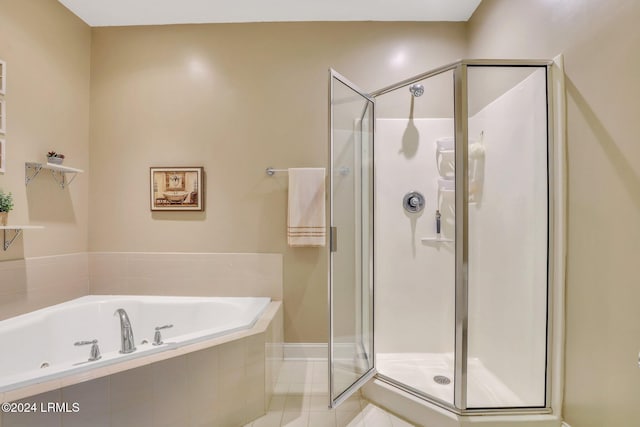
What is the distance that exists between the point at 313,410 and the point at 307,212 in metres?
1.30

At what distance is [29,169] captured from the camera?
6.40 ft

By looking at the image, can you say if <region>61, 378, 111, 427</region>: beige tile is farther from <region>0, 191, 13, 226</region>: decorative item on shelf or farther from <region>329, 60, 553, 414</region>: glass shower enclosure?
<region>0, 191, 13, 226</region>: decorative item on shelf

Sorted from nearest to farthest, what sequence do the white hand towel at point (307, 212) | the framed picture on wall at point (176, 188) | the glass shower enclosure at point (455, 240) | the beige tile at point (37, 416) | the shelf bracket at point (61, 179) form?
1. the beige tile at point (37, 416)
2. the glass shower enclosure at point (455, 240)
3. the shelf bracket at point (61, 179)
4. the white hand towel at point (307, 212)
5. the framed picture on wall at point (176, 188)

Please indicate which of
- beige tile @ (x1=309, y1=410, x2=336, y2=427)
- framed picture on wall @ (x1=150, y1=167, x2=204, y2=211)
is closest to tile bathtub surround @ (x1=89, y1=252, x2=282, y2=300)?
framed picture on wall @ (x1=150, y1=167, x2=204, y2=211)

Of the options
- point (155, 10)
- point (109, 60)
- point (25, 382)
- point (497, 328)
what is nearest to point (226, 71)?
point (155, 10)

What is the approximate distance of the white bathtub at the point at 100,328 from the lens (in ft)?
4.53

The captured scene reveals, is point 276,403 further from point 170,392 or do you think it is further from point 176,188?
point 176,188

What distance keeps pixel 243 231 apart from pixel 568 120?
2.18m

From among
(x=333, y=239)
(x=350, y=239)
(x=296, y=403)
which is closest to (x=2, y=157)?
(x=333, y=239)

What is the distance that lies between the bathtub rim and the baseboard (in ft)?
2.29

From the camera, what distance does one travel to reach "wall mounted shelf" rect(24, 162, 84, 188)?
76.0 inches

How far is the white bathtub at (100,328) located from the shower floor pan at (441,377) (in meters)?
1.02

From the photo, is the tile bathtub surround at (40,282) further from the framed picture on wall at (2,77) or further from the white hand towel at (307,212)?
the white hand towel at (307,212)

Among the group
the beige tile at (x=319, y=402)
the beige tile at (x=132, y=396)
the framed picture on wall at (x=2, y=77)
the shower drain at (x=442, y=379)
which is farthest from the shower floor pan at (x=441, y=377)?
the framed picture on wall at (x=2, y=77)
